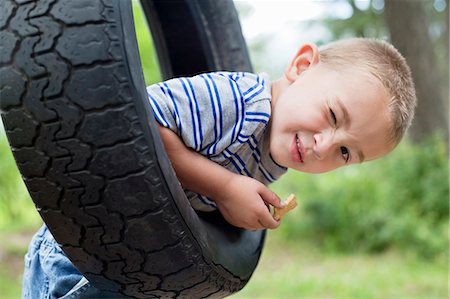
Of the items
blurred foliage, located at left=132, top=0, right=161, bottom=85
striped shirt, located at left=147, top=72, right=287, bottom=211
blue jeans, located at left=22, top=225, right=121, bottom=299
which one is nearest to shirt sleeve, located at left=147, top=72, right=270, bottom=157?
striped shirt, located at left=147, top=72, right=287, bottom=211

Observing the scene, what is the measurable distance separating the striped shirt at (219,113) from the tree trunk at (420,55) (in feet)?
17.4

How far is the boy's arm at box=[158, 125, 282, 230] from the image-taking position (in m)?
1.45

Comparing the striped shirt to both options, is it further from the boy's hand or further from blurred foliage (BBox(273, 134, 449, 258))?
blurred foliage (BBox(273, 134, 449, 258))

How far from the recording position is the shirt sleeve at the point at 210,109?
4.66 ft

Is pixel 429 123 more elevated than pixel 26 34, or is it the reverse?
pixel 26 34

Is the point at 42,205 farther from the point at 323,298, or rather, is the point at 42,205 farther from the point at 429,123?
the point at 429,123

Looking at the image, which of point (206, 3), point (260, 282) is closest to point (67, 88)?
point (206, 3)

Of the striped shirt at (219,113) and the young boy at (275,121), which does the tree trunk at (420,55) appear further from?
the striped shirt at (219,113)

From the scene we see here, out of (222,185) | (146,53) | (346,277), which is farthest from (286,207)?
(146,53)

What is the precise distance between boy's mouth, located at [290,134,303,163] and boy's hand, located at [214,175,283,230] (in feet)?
0.35

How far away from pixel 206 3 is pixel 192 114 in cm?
81

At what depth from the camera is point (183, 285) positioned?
1406 mm

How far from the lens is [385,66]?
1580 millimetres

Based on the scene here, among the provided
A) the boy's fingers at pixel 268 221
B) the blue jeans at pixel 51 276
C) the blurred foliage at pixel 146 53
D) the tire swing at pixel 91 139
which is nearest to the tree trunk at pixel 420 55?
the blurred foliage at pixel 146 53
